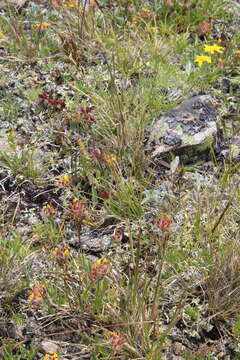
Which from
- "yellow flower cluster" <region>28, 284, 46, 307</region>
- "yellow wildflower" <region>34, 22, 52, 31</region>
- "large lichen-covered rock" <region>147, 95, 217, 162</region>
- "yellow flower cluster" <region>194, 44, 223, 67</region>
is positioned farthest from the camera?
"yellow wildflower" <region>34, 22, 52, 31</region>

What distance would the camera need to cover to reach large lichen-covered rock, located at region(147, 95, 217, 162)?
3047 mm

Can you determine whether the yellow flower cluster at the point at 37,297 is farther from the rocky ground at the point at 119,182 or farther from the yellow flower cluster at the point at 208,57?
the yellow flower cluster at the point at 208,57

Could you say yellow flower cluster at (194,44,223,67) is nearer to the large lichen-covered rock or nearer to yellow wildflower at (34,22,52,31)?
the large lichen-covered rock

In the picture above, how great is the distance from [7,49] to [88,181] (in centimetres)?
173

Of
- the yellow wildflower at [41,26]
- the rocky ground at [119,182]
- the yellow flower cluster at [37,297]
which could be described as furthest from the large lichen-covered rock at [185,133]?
the yellow wildflower at [41,26]

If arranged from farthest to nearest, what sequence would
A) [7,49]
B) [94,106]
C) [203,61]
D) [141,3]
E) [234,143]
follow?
[141,3], [7,49], [203,61], [94,106], [234,143]

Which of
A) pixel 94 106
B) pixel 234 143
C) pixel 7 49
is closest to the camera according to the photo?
pixel 234 143

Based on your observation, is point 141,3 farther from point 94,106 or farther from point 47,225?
point 47,225

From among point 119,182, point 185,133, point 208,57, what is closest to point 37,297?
point 119,182

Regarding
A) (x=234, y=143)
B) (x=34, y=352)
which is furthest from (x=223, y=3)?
(x=34, y=352)

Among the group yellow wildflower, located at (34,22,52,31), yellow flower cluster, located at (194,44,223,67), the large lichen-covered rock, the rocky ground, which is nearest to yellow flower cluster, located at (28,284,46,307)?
the rocky ground

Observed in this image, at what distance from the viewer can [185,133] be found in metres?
3.11

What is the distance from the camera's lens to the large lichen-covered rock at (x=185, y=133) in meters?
3.05

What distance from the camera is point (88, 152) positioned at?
3059mm
